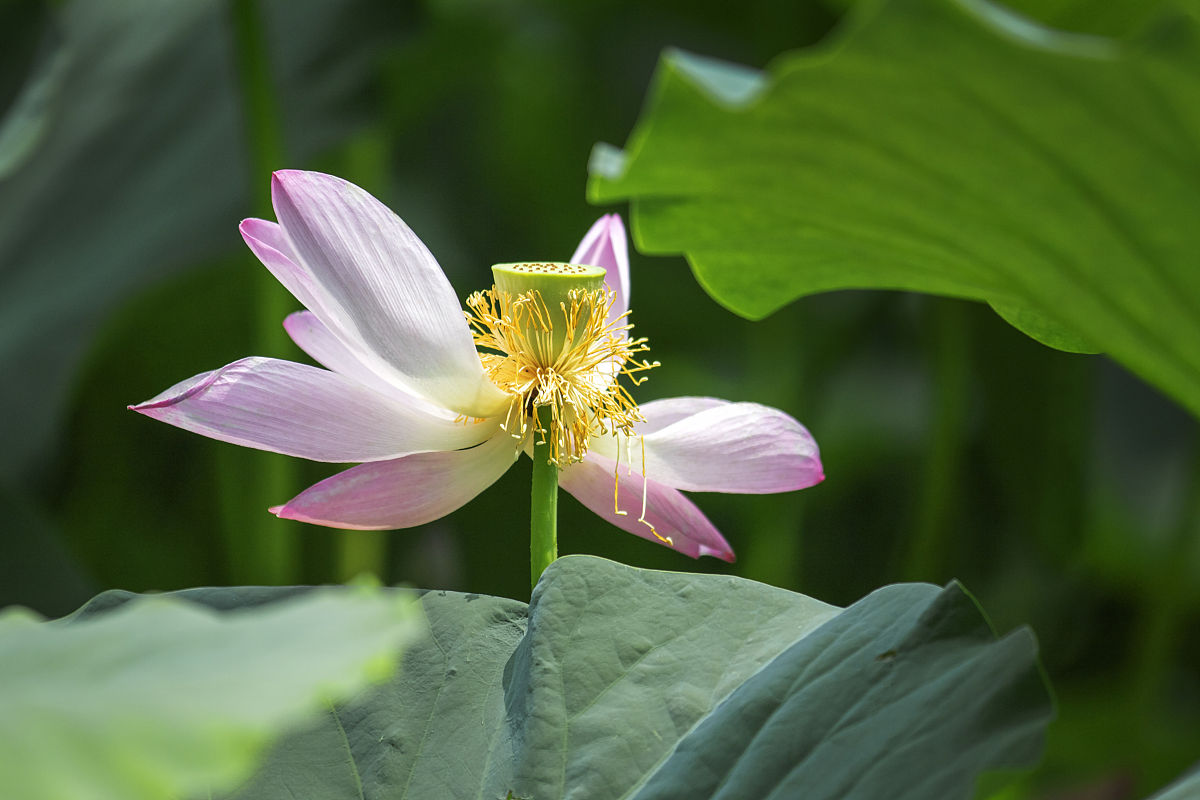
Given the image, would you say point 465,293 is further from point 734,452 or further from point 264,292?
point 734,452

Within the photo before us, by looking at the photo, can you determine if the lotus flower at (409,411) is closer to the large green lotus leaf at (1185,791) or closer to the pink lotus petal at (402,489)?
the pink lotus petal at (402,489)

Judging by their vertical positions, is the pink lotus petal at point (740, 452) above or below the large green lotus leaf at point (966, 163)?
below

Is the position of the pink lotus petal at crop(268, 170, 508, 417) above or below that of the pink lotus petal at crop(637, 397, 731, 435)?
above

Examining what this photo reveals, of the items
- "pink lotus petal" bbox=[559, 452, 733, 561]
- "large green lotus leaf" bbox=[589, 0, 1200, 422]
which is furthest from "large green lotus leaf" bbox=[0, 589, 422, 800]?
"pink lotus petal" bbox=[559, 452, 733, 561]

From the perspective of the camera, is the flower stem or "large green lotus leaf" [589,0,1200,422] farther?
the flower stem

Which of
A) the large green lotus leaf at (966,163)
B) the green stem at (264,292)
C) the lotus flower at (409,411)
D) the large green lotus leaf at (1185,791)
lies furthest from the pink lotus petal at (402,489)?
the green stem at (264,292)

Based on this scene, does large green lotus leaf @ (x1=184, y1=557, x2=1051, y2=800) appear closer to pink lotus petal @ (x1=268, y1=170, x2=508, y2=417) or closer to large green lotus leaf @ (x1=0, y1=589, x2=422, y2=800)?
pink lotus petal @ (x1=268, y1=170, x2=508, y2=417)

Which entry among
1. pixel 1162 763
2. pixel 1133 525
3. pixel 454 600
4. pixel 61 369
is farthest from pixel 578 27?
pixel 454 600

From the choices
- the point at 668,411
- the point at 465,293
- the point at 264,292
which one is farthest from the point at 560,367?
the point at 465,293
